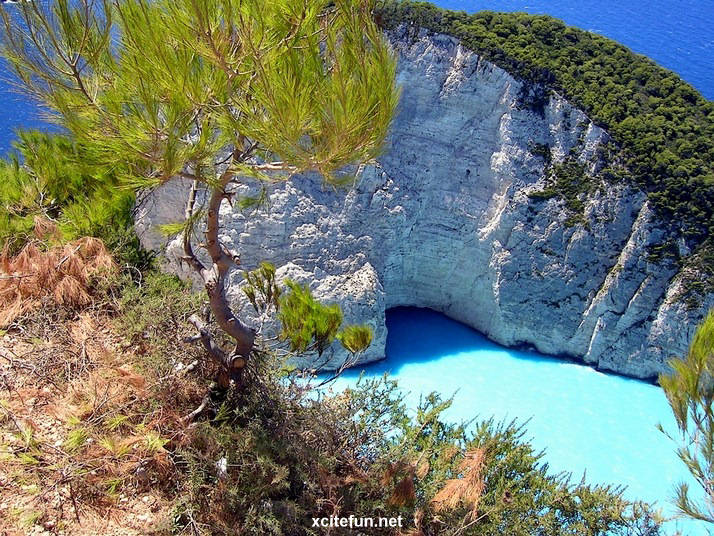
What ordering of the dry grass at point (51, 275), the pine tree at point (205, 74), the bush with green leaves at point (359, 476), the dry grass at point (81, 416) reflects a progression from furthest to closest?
the dry grass at point (51, 275)
the bush with green leaves at point (359, 476)
the dry grass at point (81, 416)
the pine tree at point (205, 74)

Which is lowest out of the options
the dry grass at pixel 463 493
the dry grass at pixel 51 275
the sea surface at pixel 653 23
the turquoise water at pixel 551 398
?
the turquoise water at pixel 551 398

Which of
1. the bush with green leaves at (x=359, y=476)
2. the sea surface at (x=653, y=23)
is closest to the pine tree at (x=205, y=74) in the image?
the bush with green leaves at (x=359, y=476)

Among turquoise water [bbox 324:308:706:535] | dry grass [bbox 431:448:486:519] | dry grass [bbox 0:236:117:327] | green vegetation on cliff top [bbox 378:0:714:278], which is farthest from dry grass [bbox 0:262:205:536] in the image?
green vegetation on cliff top [bbox 378:0:714:278]

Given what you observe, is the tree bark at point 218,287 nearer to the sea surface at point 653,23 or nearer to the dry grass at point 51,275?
the dry grass at point 51,275

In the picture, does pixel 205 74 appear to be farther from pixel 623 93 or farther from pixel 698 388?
pixel 623 93

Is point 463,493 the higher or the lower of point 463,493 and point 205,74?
the lower

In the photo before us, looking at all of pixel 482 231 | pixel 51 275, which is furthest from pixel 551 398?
pixel 51 275

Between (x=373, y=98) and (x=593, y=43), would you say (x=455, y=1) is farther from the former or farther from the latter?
(x=373, y=98)
